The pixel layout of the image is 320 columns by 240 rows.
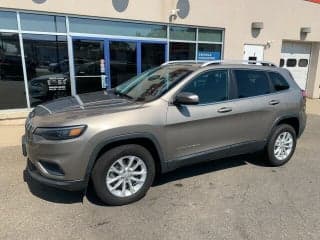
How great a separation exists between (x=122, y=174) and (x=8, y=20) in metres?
6.30

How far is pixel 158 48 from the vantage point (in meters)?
10.4

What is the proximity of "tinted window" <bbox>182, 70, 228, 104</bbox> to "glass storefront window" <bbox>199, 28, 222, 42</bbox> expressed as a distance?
715 centimetres

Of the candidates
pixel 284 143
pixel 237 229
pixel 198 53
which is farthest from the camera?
pixel 198 53

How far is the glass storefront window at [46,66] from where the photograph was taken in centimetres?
831

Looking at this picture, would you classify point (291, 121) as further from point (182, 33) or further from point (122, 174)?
point (182, 33)

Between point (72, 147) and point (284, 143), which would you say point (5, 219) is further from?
point (284, 143)

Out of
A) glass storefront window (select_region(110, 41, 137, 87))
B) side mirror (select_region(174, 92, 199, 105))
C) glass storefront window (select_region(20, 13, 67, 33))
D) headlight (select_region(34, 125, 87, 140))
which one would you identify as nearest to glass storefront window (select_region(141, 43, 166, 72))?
glass storefront window (select_region(110, 41, 137, 87))

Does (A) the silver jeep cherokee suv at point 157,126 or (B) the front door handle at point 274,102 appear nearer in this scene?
(A) the silver jeep cherokee suv at point 157,126

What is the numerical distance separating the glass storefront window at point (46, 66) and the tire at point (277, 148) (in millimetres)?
6203

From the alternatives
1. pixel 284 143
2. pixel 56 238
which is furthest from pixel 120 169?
pixel 284 143

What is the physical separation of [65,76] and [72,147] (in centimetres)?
609

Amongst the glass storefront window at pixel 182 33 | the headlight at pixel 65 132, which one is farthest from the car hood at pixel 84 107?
the glass storefront window at pixel 182 33

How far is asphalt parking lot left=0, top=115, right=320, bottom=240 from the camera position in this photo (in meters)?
3.21

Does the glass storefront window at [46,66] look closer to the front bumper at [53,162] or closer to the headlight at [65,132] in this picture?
the front bumper at [53,162]
